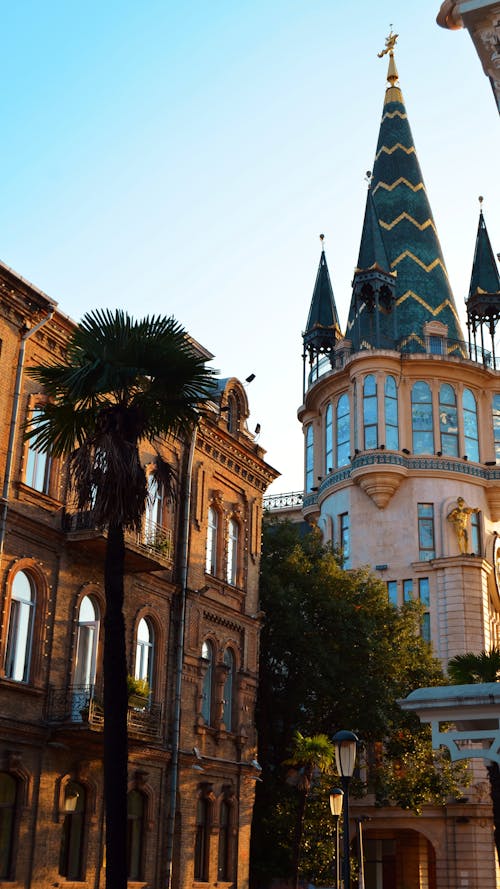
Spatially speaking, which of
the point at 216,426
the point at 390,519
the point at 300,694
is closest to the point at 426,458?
the point at 390,519

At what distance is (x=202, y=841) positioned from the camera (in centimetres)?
3152

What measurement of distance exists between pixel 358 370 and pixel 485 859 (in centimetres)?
2272

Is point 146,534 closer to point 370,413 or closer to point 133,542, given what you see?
point 133,542

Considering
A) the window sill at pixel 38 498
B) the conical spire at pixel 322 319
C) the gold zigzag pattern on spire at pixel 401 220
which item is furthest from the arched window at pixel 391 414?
the window sill at pixel 38 498

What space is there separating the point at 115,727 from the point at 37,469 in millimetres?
9011

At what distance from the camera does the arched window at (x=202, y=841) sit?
31.1 m

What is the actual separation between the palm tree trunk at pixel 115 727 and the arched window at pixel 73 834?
7953mm

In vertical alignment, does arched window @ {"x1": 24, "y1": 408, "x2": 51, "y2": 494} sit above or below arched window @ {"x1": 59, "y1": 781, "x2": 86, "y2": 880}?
above

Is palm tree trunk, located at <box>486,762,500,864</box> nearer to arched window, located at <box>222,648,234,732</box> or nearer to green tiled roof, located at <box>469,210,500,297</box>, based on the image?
arched window, located at <box>222,648,234,732</box>

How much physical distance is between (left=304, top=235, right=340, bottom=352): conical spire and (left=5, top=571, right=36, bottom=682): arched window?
3741 cm

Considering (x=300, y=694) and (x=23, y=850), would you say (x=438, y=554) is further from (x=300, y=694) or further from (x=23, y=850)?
(x=23, y=850)

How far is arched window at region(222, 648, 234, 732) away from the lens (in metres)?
33.8

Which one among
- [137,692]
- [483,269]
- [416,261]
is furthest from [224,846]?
[483,269]

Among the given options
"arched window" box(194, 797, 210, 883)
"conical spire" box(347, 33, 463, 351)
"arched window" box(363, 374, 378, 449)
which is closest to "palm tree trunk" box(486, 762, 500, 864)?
"arched window" box(194, 797, 210, 883)
